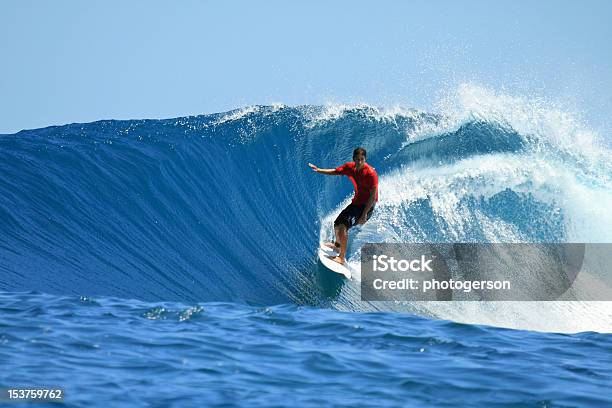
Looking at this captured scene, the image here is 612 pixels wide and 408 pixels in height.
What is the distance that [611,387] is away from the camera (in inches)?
224

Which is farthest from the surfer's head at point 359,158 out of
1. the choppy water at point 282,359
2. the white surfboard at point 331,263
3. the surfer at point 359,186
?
the choppy water at point 282,359

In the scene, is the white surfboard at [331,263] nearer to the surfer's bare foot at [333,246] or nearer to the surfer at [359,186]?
the surfer's bare foot at [333,246]

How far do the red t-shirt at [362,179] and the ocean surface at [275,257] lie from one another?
1387 mm

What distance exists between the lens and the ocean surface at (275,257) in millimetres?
5520

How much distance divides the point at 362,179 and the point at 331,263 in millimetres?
1456

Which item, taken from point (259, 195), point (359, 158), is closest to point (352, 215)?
point (359, 158)

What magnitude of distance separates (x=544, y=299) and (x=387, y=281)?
7.73 feet

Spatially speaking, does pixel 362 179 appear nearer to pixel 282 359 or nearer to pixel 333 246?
pixel 333 246

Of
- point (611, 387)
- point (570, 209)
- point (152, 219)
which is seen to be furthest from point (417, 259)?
point (611, 387)

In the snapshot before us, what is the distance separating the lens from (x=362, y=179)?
31.7 ft

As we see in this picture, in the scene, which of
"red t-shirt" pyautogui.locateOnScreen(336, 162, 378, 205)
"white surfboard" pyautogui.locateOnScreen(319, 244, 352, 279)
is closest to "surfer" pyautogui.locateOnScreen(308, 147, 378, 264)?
"red t-shirt" pyautogui.locateOnScreen(336, 162, 378, 205)

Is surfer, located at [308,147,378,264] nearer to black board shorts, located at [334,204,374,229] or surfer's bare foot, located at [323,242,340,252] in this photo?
black board shorts, located at [334,204,374,229]

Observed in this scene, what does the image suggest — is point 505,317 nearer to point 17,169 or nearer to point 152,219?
point 152,219

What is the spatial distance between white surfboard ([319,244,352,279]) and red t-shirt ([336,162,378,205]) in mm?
1072
